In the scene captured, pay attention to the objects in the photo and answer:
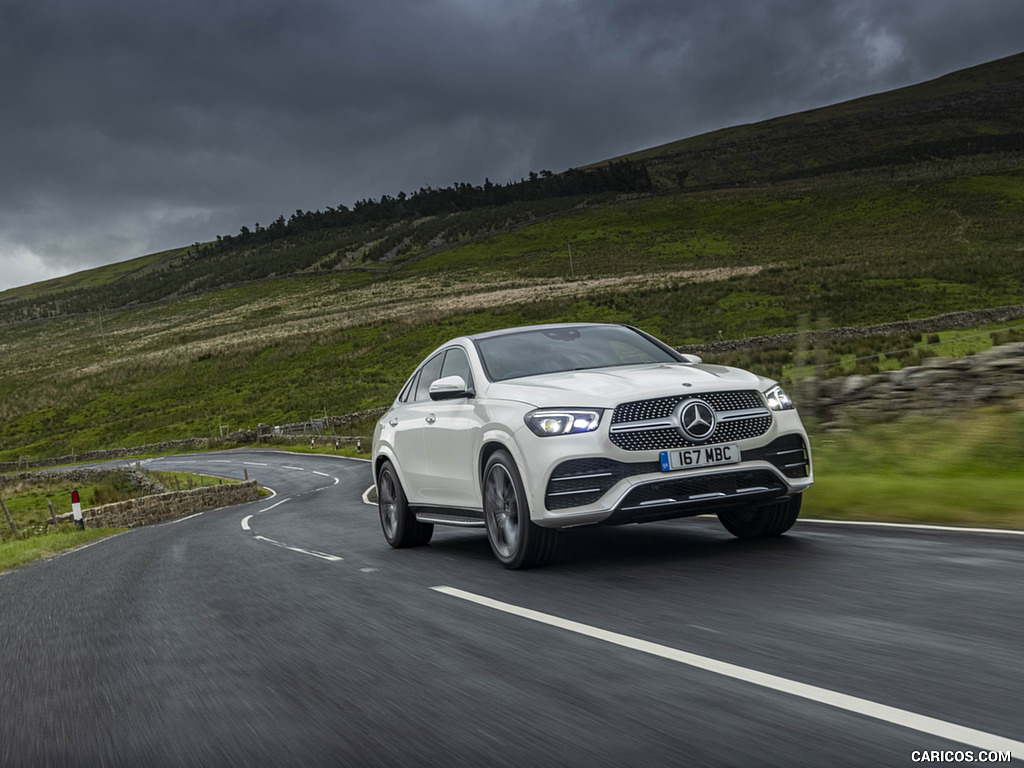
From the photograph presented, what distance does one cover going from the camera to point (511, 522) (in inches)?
293

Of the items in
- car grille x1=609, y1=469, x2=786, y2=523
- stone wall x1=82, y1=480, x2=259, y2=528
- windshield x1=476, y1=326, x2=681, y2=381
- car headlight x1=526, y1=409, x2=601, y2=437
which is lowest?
stone wall x1=82, y1=480, x2=259, y2=528

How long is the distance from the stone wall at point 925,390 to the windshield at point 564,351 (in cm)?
507

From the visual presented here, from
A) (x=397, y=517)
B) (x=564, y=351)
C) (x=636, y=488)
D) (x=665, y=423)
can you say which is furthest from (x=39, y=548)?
(x=665, y=423)

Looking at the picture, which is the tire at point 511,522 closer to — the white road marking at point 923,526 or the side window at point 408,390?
the side window at point 408,390

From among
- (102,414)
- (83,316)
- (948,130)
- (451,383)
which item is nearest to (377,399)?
(102,414)

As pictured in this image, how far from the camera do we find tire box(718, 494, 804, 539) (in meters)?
7.71

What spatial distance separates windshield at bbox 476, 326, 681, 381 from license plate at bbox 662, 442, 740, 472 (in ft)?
4.86

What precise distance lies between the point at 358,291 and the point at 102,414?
143 feet

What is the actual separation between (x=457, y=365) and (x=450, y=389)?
1.10 m

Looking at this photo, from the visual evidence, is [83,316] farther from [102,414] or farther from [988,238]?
[988,238]

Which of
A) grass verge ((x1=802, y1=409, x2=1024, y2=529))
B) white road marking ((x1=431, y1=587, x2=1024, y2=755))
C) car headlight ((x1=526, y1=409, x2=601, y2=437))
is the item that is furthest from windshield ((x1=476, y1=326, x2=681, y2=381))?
white road marking ((x1=431, y1=587, x2=1024, y2=755))

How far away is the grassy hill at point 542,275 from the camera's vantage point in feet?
211

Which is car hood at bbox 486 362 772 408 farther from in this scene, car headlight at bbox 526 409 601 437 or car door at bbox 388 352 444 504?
car door at bbox 388 352 444 504

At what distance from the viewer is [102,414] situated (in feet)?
254
